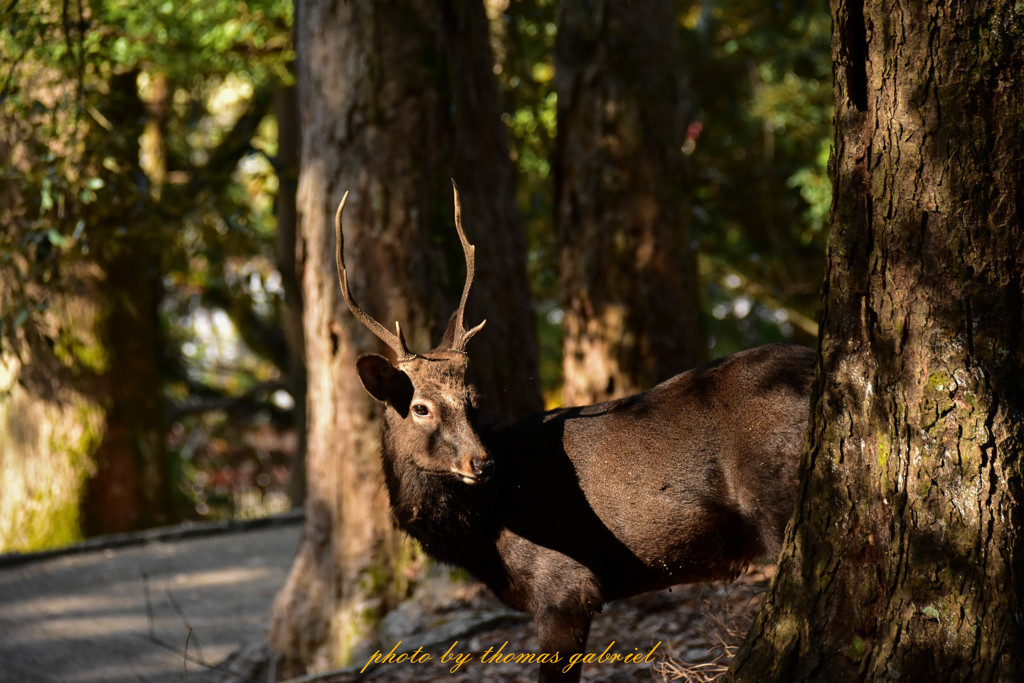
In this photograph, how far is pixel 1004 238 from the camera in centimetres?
355

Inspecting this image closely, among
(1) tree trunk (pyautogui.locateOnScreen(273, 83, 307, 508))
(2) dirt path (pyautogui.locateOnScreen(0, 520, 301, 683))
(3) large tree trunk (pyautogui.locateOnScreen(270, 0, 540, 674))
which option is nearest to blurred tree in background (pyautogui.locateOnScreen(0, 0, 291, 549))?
(1) tree trunk (pyautogui.locateOnScreen(273, 83, 307, 508))

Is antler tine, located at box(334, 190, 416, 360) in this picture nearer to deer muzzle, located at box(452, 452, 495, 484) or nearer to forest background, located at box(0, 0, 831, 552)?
deer muzzle, located at box(452, 452, 495, 484)

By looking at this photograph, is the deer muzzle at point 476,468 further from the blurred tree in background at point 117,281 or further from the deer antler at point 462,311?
the blurred tree in background at point 117,281

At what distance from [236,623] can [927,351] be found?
645 cm

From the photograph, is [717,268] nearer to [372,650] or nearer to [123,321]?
[123,321]

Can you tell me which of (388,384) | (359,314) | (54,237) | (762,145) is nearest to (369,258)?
(359,314)

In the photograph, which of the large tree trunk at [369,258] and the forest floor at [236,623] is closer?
the forest floor at [236,623]

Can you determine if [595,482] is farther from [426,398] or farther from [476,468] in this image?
[426,398]

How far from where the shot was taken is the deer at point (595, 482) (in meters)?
4.61

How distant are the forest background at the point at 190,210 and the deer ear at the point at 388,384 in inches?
89.2

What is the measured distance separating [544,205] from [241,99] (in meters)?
7.25

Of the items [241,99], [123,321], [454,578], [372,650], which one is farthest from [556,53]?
[241,99]

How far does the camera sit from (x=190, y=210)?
32.9 ft

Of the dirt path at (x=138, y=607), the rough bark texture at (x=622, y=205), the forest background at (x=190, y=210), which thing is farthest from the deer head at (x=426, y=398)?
the rough bark texture at (x=622, y=205)
